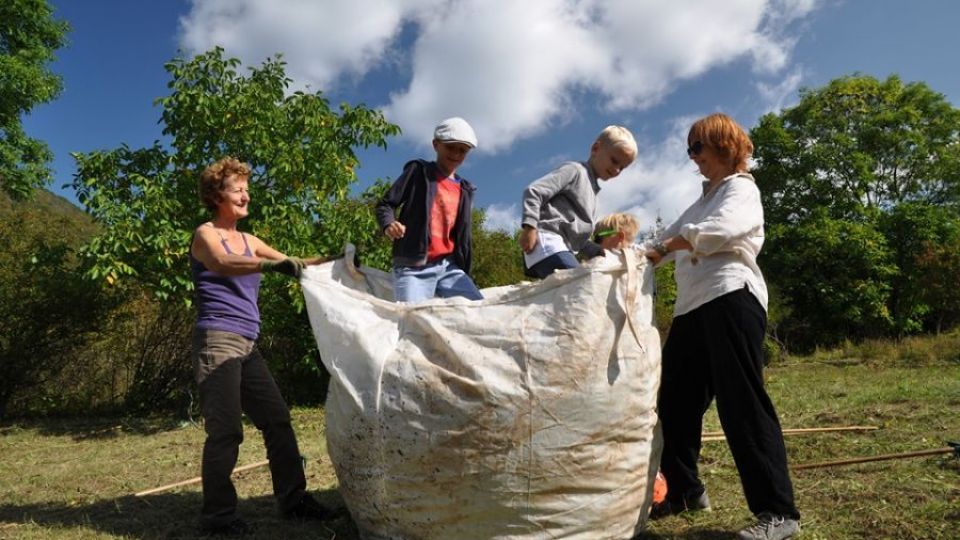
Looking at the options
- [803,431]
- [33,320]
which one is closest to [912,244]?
[803,431]

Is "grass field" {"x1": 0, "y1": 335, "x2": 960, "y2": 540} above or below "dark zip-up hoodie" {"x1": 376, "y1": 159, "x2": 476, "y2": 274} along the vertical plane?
below

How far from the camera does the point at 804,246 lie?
20469 mm

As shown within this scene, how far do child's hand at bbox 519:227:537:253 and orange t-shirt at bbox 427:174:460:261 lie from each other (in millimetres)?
410

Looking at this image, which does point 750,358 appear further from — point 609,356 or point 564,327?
point 564,327

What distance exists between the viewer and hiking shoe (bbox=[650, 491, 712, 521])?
2803mm

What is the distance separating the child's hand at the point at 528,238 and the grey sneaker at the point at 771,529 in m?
1.43

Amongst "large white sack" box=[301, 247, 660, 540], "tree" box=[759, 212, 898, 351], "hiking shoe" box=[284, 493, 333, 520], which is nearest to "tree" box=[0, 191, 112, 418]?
"hiking shoe" box=[284, 493, 333, 520]

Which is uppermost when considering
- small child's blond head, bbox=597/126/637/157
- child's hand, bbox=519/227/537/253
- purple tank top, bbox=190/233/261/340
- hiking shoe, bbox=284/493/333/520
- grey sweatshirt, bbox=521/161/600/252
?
small child's blond head, bbox=597/126/637/157

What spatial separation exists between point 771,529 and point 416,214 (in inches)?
78.1

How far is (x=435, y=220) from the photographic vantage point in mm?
3215

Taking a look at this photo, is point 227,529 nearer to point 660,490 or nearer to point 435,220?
point 435,220

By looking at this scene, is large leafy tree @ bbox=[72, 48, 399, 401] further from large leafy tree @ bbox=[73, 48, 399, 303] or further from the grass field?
the grass field

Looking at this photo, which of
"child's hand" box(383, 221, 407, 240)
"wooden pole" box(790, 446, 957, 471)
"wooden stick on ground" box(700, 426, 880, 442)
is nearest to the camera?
"child's hand" box(383, 221, 407, 240)

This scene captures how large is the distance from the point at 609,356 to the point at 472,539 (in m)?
0.78
